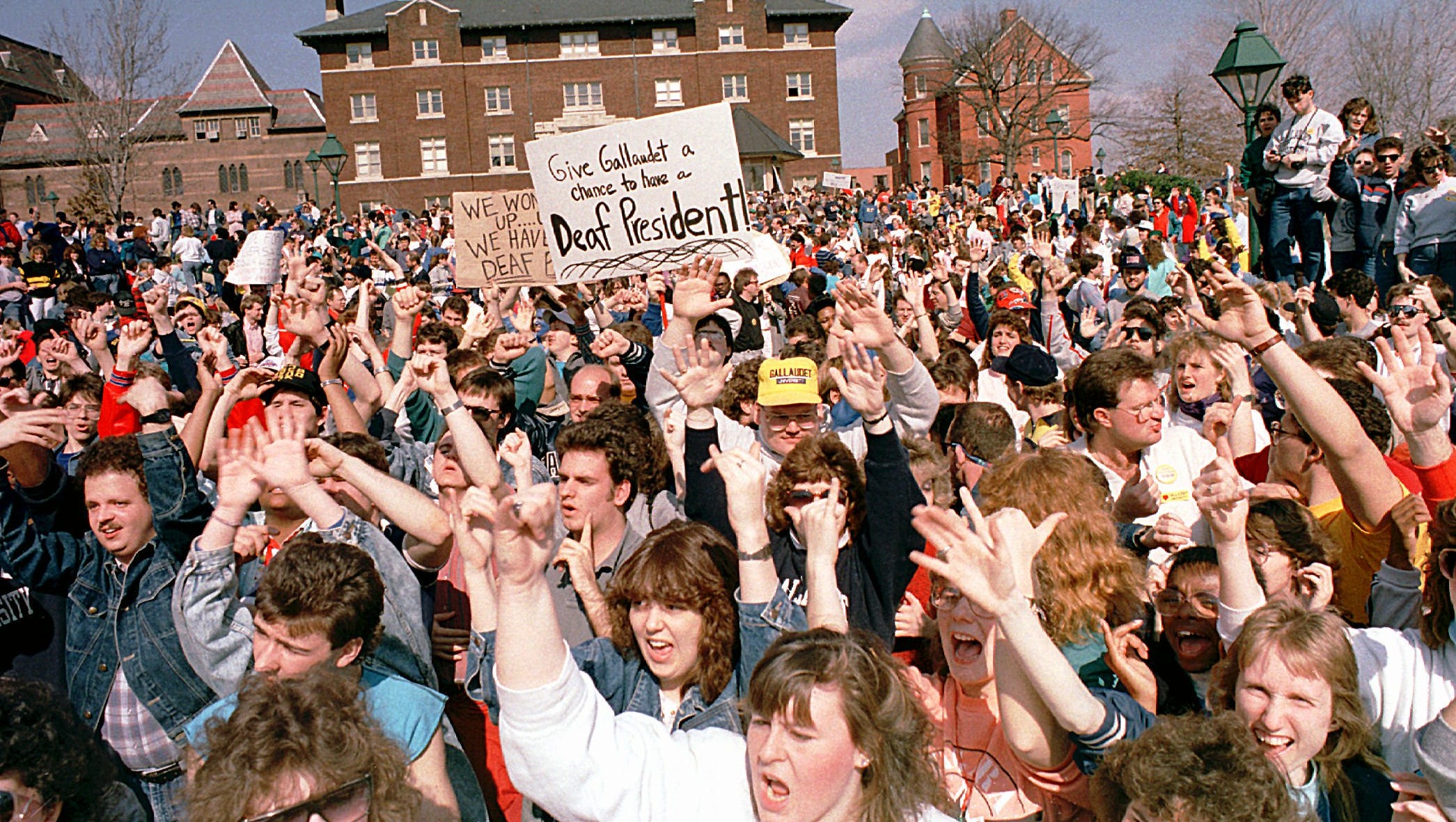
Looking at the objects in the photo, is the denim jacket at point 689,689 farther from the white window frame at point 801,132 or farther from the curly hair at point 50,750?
the white window frame at point 801,132

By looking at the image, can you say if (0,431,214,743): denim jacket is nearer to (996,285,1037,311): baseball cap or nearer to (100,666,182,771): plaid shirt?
(100,666,182,771): plaid shirt

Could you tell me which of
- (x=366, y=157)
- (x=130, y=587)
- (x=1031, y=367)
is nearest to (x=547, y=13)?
(x=366, y=157)

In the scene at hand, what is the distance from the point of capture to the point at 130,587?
374 centimetres

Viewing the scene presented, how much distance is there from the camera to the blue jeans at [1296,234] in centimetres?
1093

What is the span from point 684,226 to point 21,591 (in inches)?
197

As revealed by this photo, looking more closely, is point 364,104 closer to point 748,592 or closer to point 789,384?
point 789,384

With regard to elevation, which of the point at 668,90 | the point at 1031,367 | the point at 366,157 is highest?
the point at 668,90

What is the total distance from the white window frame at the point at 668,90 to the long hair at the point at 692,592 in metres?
65.1

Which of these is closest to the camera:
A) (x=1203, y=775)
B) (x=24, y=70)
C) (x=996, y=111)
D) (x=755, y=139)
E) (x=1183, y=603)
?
(x=1203, y=775)

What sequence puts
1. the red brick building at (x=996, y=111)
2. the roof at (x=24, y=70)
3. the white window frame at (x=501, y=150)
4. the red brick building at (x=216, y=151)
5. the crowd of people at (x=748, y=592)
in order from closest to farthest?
the crowd of people at (x=748, y=592), the red brick building at (x=996, y=111), the white window frame at (x=501, y=150), the red brick building at (x=216, y=151), the roof at (x=24, y=70)

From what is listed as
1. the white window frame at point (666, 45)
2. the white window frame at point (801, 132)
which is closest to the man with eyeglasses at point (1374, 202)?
the white window frame at point (801, 132)

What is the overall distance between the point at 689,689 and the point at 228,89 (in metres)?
82.0

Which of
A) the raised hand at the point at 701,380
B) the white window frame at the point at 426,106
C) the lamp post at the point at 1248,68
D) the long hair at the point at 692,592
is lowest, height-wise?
the long hair at the point at 692,592

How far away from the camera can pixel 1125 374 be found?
482cm
